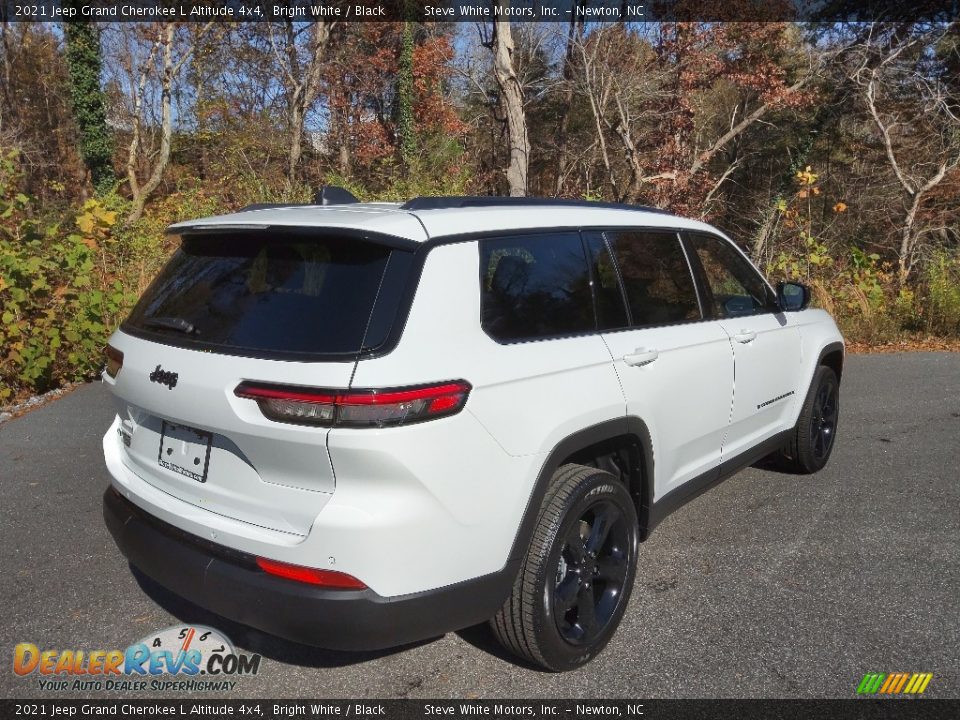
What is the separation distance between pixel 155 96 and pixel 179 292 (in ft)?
87.7

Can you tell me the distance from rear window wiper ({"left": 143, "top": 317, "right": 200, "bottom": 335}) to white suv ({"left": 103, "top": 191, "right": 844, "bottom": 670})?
0.04ft

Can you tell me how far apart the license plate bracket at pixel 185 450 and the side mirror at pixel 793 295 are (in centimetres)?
340

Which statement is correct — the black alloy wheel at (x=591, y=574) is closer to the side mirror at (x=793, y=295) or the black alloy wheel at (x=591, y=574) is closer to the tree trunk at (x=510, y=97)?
the side mirror at (x=793, y=295)

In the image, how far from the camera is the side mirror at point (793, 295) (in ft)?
14.0

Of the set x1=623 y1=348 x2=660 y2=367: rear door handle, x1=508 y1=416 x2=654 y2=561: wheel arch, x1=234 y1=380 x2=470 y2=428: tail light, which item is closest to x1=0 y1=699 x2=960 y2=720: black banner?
x1=508 y1=416 x2=654 y2=561: wheel arch

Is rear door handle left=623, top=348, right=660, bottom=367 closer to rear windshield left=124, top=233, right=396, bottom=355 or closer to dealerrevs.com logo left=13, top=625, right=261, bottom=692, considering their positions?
rear windshield left=124, top=233, right=396, bottom=355

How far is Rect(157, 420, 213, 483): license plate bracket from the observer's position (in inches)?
92.8

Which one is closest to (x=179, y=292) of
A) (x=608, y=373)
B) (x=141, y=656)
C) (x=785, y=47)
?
(x=141, y=656)

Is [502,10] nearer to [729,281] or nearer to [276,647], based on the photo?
[729,281]

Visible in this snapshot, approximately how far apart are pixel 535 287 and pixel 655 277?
894 mm

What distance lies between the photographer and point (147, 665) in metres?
2.74

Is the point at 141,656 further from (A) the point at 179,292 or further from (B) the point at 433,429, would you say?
(B) the point at 433,429

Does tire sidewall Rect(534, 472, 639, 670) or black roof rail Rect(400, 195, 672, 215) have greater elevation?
black roof rail Rect(400, 195, 672, 215)

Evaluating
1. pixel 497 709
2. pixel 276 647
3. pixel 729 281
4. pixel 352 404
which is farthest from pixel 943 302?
pixel 352 404
